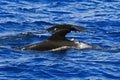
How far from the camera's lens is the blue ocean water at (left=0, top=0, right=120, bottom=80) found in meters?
16.9

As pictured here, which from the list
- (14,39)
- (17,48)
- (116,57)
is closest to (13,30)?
(14,39)

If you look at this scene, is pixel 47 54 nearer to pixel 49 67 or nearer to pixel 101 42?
pixel 49 67

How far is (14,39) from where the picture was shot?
70.8 ft

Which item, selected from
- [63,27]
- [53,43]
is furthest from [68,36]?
[53,43]

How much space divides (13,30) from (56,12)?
484 centimetres

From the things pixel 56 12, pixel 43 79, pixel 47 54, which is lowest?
pixel 43 79

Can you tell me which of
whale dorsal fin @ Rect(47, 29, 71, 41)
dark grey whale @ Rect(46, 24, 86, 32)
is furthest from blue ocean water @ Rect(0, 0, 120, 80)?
whale dorsal fin @ Rect(47, 29, 71, 41)

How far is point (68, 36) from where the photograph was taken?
22.8 meters

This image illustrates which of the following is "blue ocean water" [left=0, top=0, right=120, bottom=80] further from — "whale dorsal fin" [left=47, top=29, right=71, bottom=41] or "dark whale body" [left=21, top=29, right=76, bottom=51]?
"whale dorsal fin" [left=47, top=29, right=71, bottom=41]

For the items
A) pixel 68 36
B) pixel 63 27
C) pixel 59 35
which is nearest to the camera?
pixel 59 35

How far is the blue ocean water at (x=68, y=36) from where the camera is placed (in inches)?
667

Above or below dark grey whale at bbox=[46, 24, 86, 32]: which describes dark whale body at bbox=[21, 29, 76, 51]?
below

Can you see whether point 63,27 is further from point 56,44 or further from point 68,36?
point 56,44

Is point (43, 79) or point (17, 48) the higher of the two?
point (17, 48)
